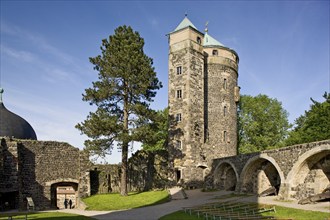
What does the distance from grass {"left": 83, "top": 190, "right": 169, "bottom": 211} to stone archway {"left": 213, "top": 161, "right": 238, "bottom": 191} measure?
797 centimetres

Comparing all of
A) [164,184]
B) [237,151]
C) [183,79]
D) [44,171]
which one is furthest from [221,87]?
[44,171]

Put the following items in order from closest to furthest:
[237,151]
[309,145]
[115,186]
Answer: [309,145]
[115,186]
[237,151]

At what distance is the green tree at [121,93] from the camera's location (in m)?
24.4

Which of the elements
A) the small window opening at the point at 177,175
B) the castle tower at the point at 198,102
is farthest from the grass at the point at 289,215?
the castle tower at the point at 198,102

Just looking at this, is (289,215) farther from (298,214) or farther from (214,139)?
(214,139)

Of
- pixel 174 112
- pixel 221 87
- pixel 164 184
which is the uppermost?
pixel 221 87

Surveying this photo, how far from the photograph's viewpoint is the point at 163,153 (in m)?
32.8

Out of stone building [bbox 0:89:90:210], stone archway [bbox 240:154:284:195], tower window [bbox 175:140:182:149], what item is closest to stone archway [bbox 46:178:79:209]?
stone building [bbox 0:89:90:210]

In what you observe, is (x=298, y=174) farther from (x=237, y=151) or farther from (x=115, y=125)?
(x=237, y=151)

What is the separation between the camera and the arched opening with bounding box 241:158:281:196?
26.6 m

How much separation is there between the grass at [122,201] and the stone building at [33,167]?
202 centimetres

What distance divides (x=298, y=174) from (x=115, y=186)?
→ 1566 centimetres

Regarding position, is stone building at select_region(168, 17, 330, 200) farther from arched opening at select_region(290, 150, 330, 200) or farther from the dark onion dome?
the dark onion dome

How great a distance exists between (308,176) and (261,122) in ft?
67.0
